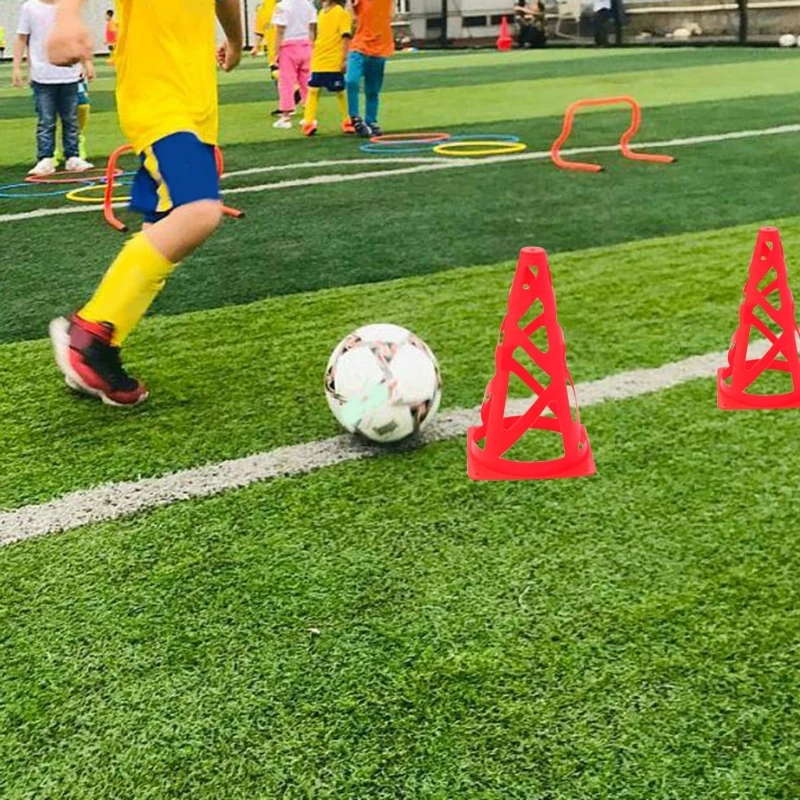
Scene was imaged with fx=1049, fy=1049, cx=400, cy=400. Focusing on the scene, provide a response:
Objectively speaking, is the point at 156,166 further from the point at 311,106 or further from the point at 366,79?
the point at 366,79

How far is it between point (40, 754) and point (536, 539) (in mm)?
1370

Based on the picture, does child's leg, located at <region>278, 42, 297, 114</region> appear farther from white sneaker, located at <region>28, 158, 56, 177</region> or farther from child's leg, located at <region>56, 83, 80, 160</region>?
white sneaker, located at <region>28, 158, 56, 177</region>

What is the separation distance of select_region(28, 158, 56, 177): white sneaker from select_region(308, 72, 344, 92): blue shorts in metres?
3.49

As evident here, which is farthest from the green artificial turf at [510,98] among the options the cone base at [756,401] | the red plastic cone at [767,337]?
the cone base at [756,401]

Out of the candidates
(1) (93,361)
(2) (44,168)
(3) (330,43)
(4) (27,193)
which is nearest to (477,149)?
(3) (330,43)

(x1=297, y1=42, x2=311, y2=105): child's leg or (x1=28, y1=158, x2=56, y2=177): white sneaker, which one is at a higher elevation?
(x1=297, y1=42, x2=311, y2=105): child's leg

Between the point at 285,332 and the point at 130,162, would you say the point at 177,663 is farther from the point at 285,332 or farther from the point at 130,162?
the point at 130,162

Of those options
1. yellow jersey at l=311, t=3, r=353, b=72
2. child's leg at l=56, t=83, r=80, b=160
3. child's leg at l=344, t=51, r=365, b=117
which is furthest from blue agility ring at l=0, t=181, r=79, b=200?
yellow jersey at l=311, t=3, r=353, b=72

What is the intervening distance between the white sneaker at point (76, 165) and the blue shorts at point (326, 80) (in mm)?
3233

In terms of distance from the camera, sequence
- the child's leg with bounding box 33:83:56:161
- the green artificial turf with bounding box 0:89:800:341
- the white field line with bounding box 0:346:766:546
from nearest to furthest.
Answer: the white field line with bounding box 0:346:766:546, the green artificial turf with bounding box 0:89:800:341, the child's leg with bounding box 33:83:56:161

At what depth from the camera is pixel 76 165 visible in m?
9.80

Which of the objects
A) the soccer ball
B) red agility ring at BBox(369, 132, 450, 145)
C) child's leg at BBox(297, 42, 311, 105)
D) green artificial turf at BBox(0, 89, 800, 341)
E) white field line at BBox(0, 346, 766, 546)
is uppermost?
child's leg at BBox(297, 42, 311, 105)

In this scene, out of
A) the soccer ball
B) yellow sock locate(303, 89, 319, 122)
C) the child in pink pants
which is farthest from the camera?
the child in pink pants

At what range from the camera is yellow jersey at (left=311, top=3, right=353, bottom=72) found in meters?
12.1
